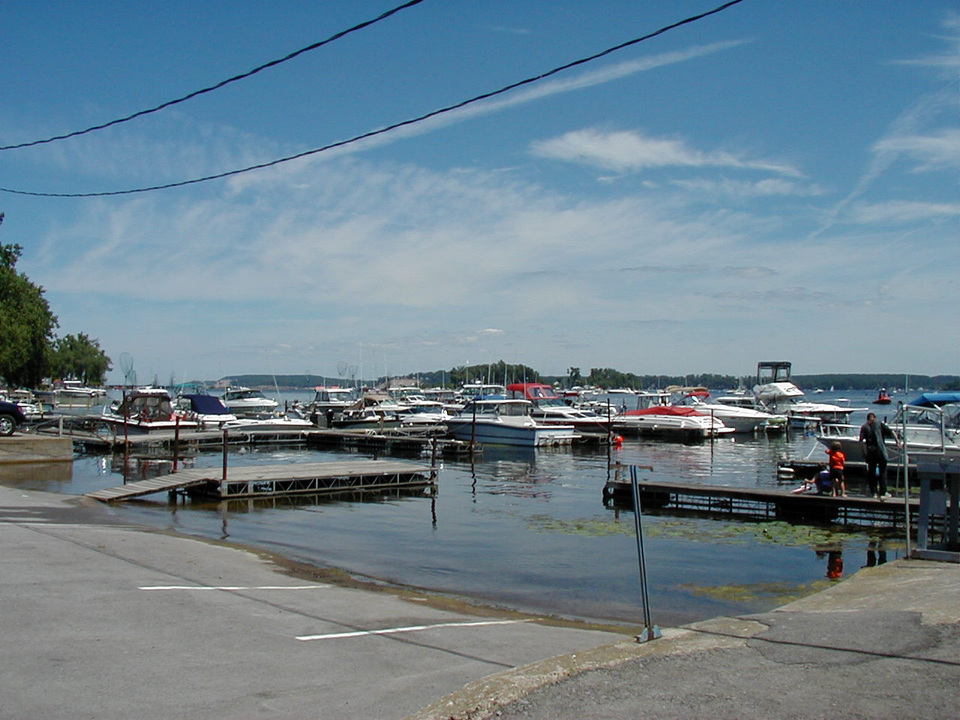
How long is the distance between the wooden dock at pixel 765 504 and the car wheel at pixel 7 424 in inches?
965

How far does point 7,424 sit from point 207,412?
26.1 m

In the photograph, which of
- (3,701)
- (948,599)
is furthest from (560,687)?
(948,599)

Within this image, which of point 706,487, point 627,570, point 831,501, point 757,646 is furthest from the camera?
point 706,487

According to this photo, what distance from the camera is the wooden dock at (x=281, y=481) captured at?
2614 cm

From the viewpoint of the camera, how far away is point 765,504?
87.1 feet

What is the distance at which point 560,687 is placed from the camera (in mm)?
6527

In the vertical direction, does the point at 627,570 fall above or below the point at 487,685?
below

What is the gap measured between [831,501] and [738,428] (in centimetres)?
4229

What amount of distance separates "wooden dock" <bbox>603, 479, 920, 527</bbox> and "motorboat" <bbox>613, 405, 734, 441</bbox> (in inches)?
1190

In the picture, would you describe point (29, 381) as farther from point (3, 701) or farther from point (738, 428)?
point (3, 701)

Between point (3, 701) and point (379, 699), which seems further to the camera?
point (379, 699)

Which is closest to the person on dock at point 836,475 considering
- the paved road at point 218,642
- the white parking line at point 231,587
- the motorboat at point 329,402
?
the paved road at point 218,642

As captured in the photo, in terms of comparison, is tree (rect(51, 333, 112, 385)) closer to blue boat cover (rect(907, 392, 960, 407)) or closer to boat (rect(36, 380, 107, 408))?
boat (rect(36, 380, 107, 408))

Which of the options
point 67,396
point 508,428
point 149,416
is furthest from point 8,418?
point 67,396
